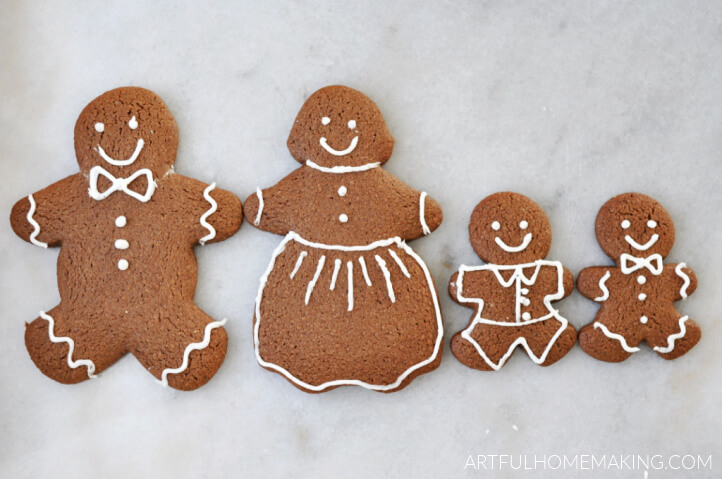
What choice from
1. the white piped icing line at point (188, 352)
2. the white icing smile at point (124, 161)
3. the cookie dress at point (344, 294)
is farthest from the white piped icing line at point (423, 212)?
the white icing smile at point (124, 161)

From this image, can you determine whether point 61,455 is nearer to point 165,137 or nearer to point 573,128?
point 165,137

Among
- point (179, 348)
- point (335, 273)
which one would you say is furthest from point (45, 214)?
point (335, 273)

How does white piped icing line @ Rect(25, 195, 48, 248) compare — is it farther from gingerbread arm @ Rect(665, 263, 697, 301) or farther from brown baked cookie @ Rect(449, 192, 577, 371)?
gingerbread arm @ Rect(665, 263, 697, 301)

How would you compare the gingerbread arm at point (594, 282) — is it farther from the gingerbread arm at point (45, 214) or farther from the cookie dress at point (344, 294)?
the gingerbread arm at point (45, 214)

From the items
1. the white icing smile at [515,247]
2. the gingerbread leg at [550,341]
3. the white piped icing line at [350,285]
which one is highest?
the white icing smile at [515,247]

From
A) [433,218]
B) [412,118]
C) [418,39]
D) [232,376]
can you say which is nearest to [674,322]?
[433,218]

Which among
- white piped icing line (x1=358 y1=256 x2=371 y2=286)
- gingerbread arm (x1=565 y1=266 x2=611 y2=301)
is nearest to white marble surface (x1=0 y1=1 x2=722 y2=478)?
gingerbread arm (x1=565 y1=266 x2=611 y2=301)
